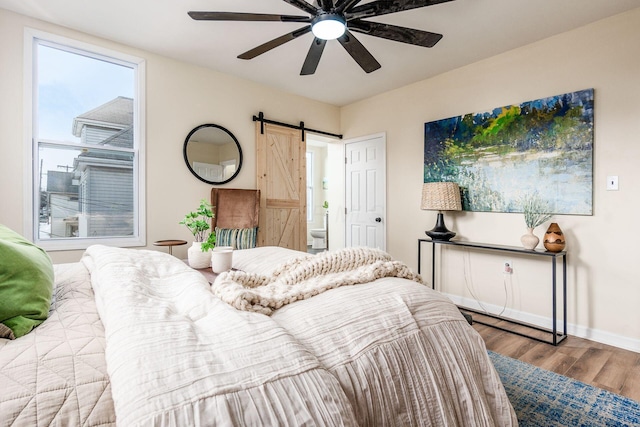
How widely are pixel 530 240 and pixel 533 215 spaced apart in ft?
0.76

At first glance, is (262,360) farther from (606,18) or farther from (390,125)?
(390,125)

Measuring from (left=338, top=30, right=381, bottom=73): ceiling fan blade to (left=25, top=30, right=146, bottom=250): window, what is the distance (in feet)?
6.93

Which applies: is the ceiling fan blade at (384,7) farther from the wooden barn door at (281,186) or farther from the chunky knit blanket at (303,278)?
the wooden barn door at (281,186)

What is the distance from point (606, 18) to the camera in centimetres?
257

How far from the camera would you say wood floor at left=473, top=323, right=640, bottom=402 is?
2.03m

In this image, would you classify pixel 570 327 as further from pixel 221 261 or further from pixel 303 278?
pixel 221 261

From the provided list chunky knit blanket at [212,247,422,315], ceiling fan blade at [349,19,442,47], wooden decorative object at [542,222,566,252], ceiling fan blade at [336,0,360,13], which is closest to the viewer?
chunky knit blanket at [212,247,422,315]

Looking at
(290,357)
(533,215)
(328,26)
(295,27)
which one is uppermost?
(295,27)

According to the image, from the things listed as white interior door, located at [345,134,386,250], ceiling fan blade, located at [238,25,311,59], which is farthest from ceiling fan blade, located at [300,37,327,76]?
white interior door, located at [345,134,386,250]

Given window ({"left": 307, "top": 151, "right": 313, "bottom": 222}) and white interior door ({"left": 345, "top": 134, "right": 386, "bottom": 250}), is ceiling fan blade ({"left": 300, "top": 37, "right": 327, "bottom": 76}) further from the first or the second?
window ({"left": 307, "top": 151, "right": 313, "bottom": 222})

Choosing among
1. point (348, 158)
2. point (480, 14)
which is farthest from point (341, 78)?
point (480, 14)

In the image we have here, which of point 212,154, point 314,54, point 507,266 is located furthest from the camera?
point 212,154

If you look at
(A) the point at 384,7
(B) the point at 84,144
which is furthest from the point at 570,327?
(B) the point at 84,144

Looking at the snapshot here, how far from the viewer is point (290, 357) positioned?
2.23 feet
